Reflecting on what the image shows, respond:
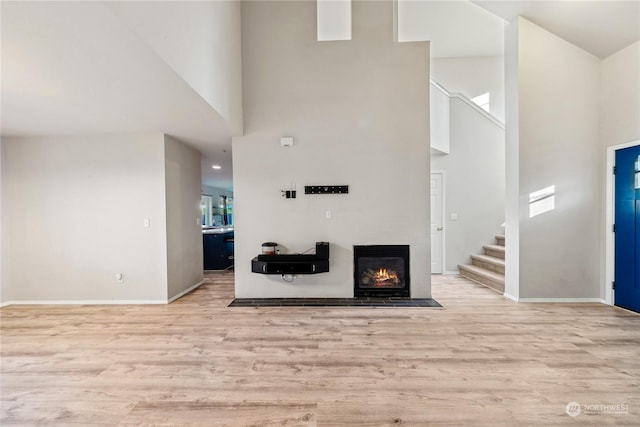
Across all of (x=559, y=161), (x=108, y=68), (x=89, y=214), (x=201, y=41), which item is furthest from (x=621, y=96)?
(x=89, y=214)

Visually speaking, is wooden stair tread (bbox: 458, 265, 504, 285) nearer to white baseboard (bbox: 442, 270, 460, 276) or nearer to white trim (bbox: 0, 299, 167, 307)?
white baseboard (bbox: 442, 270, 460, 276)

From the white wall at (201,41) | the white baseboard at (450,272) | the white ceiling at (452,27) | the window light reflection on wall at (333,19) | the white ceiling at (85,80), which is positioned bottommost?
the white baseboard at (450,272)

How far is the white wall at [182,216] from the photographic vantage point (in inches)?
152

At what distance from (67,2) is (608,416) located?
382 cm

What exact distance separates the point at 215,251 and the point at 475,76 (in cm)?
779

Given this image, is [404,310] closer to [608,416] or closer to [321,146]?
[608,416]

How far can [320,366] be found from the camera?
2139 millimetres

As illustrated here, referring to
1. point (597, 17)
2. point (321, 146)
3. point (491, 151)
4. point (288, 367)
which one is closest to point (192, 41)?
point (321, 146)

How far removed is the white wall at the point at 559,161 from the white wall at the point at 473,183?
1.76 metres

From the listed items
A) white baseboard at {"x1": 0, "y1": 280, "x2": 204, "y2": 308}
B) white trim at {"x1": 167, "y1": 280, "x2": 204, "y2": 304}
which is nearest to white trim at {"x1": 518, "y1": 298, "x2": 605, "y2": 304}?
white trim at {"x1": 167, "y1": 280, "x2": 204, "y2": 304}

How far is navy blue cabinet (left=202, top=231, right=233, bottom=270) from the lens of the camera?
19.5 ft

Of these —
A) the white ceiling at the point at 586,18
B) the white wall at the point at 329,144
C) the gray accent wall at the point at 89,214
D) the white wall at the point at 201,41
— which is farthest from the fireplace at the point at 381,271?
the white ceiling at the point at 586,18

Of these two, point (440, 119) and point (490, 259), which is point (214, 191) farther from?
point (490, 259)

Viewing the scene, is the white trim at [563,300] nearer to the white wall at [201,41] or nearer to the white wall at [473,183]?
the white wall at [473,183]
